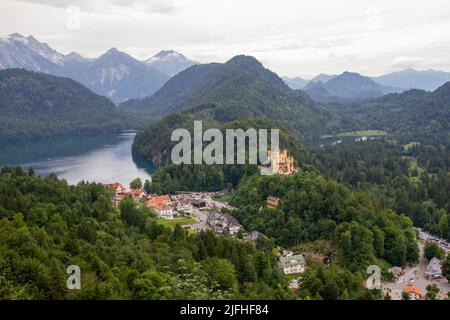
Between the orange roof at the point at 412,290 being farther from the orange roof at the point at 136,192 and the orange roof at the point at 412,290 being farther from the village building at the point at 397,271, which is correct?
the orange roof at the point at 136,192

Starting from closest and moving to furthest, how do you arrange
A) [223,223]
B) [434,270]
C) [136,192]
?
1. [434,270]
2. [223,223]
3. [136,192]

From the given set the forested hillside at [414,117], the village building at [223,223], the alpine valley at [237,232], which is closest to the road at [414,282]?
the alpine valley at [237,232]

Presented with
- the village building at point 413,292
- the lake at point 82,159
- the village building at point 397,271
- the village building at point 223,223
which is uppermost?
the lake at point 82,159

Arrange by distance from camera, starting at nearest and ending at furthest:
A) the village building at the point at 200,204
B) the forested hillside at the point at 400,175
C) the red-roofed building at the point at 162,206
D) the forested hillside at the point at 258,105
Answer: the red-roofed building at the point at 162,206, the forested hillside at the point at 400,175, the village building at the point at 200,204, the forested hillside at the point at 258,105

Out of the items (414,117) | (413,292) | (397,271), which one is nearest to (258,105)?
(414,117)

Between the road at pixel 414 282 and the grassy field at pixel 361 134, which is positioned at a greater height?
the grassy field at pixel 361 134

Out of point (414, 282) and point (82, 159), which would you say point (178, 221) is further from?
point (82, 159)

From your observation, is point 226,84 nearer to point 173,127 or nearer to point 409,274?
point 173,127
